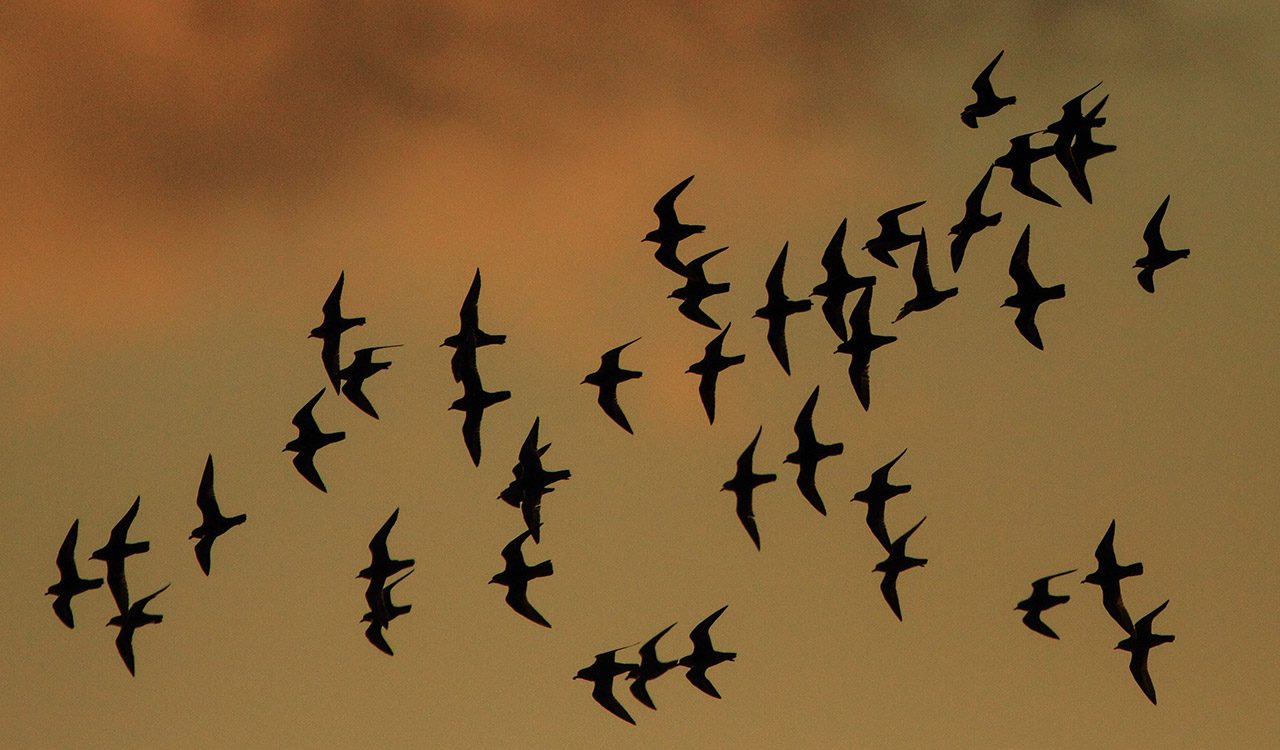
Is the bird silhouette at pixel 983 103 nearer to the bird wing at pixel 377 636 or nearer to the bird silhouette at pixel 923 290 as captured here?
the bird silhouette at pixel 923 290

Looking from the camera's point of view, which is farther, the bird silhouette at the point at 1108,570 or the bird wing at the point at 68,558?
the bird wing at the point at 68,558

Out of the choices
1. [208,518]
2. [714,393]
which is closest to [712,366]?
[714,393]

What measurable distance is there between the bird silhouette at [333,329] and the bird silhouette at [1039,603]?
19.8 meters

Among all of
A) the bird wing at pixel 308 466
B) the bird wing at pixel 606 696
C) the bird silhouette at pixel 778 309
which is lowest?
the bird wing at pixel 606 696

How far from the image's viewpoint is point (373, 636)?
6912 cm

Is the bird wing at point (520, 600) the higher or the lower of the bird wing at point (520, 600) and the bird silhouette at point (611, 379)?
the lower

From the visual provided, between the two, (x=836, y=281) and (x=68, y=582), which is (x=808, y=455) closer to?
(x=836, y=281)

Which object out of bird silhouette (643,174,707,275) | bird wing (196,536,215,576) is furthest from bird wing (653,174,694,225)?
bird wing (196,536,215,576)

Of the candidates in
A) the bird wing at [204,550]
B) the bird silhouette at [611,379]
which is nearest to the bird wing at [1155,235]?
the bird silhouette at [611,379]

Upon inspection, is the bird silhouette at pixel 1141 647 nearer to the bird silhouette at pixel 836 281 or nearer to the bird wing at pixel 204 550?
the bird silhouette at pixel 836 281

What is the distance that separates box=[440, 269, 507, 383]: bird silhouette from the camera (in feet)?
212

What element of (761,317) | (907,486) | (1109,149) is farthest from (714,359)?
(1109,149)

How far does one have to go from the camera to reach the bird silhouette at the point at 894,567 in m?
67.1

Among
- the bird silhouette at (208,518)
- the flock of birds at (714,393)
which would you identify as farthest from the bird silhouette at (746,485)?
the bird silhouette at (208,518)
